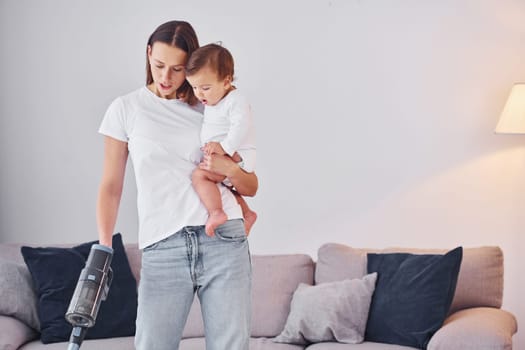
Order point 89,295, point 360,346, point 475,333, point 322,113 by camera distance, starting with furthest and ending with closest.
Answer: point 322,113, point 360,346, point 475,333, point 89,295

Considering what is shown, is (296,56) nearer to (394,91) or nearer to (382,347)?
(394,91)

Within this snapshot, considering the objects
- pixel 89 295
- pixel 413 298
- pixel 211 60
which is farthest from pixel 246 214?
pixel 413 298

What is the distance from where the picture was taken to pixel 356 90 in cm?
434

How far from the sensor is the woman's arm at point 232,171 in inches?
80.5

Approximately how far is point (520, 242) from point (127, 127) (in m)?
2.67

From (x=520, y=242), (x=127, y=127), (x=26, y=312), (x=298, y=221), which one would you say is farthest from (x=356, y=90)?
(x=127, y=127)

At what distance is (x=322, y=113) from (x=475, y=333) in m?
1.59

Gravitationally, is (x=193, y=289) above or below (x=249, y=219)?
below

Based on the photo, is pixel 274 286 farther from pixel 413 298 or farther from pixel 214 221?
pixel 214 221

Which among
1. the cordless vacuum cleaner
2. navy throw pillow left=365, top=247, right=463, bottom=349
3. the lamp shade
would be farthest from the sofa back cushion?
the cordless vacuum cleaner

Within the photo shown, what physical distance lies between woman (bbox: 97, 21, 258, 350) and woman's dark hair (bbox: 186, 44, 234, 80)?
35 mm

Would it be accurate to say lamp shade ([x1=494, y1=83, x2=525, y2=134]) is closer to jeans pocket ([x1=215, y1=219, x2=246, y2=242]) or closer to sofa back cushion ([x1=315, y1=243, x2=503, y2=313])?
sofa back cushion ([x1=315, y1=243, x2=503, y2=313])

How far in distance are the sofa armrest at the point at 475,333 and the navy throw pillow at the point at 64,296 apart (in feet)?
4.15

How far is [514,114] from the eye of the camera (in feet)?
13.0
